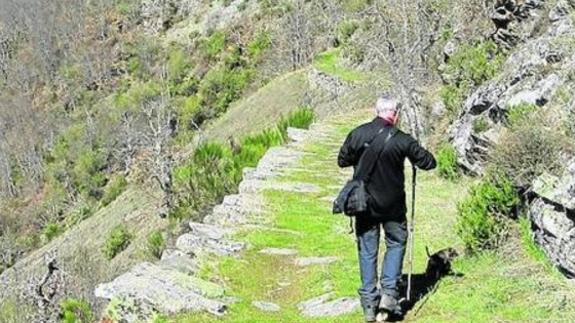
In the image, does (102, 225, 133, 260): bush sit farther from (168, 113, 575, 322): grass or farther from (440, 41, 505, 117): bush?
(168, 113, 575, 322): grass

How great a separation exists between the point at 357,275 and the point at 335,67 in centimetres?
2731

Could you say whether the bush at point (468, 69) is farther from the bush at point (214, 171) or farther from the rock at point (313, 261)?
the rock at point (313, 261)

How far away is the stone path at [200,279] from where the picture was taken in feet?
22.2

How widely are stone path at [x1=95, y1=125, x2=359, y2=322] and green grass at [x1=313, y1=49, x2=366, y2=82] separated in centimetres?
2011

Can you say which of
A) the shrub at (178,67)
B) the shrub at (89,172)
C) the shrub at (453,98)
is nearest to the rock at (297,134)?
the shrub at (453,98)

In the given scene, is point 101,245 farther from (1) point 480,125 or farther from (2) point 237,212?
(1) point 480,125

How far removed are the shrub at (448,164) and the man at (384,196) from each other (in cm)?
437

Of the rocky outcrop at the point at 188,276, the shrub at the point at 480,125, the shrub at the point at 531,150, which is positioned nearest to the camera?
the rocky outcrop at the point at 188,276

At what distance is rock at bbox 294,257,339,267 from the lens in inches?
328

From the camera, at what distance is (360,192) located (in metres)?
6.24

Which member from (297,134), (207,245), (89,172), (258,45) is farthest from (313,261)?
(89,172)

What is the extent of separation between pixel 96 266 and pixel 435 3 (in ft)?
35.7

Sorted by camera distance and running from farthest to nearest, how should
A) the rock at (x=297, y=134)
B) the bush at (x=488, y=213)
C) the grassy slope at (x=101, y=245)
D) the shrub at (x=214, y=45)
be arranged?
the shrub at (x=214, y=45), the grassy slope at (x=101, y=245), the rock at (x=297, y=134), the bush at (x=488, y=213)

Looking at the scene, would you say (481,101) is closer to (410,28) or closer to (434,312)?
(434,312)
